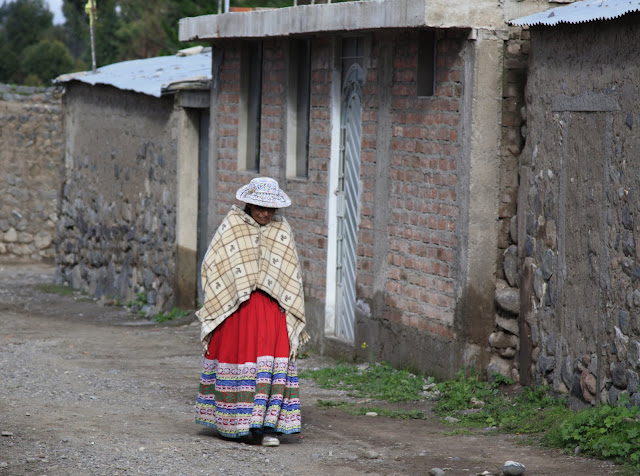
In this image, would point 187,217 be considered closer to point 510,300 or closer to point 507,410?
point 510,300

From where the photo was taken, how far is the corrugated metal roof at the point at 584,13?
6.76m

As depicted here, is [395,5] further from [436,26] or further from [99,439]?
[99,439]

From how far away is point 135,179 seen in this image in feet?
47.1

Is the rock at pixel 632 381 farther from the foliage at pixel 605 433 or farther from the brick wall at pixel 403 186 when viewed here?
the brick wall at pixel 403 186

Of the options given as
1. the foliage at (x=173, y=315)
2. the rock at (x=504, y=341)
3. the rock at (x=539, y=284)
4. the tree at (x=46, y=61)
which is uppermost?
the tree at (x=46, y=61)

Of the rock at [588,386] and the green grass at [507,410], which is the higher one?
the rock at [588,386]

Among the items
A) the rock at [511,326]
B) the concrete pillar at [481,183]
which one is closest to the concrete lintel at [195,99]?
the concrete pillar at [481,183]

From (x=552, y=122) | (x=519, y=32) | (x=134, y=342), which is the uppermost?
(x=519, y=32)

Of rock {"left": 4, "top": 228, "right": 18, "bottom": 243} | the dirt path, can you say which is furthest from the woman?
rock {"left": 4, "top": 228, "right": 18, "bottom": 243}

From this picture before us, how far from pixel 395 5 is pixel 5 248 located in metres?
12.3

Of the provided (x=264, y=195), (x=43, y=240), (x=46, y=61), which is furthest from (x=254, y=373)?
(x=46, y=61)

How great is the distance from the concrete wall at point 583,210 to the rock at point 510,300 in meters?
0.12

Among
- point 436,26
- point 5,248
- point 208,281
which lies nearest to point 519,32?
point 436,26

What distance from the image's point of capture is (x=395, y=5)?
8625 millimetres
